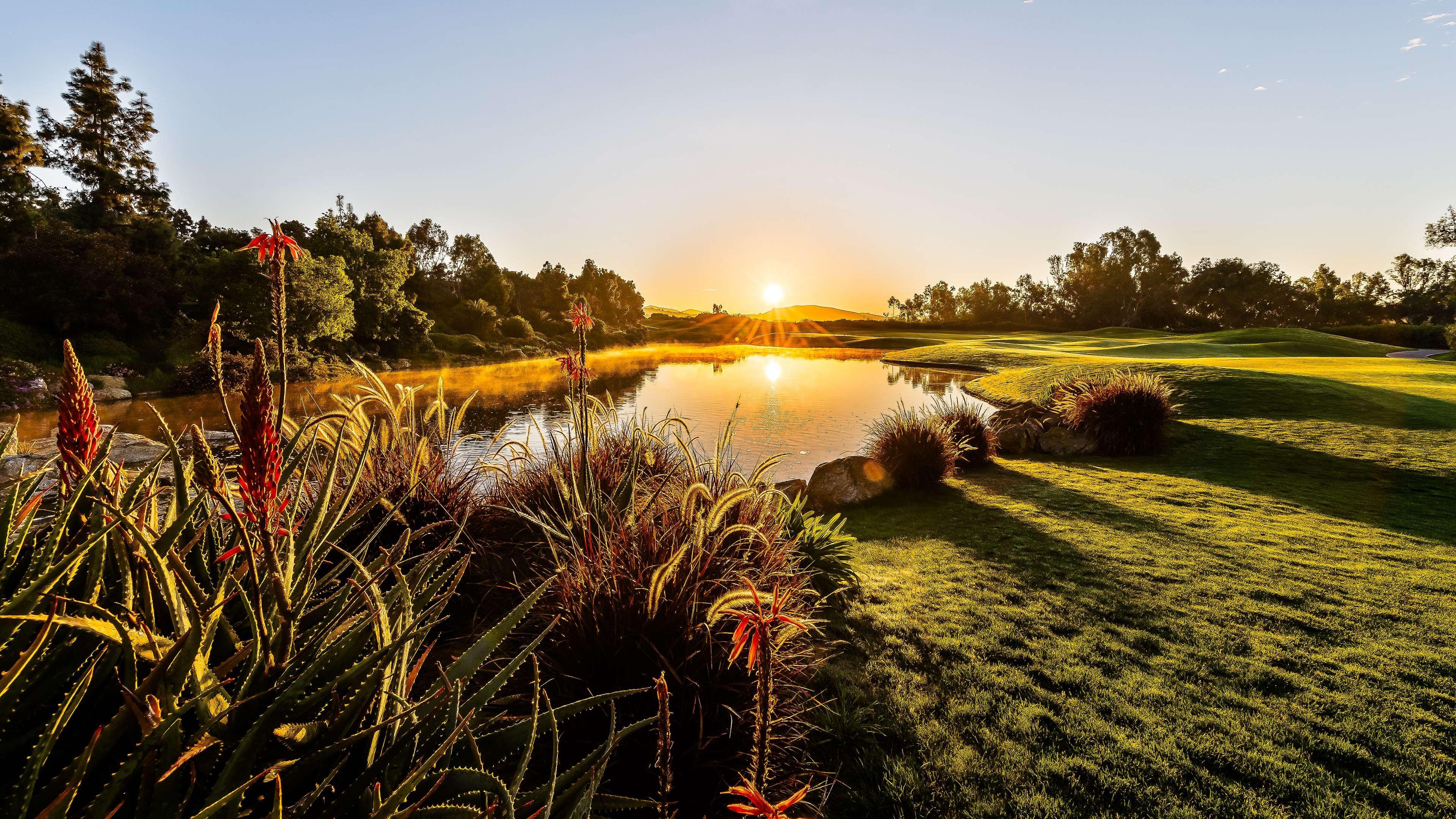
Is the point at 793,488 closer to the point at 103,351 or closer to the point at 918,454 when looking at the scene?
the point at 918,454

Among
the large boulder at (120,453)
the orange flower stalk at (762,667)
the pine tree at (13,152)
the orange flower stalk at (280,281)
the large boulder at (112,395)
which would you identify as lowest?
the large boulder at (120,453)

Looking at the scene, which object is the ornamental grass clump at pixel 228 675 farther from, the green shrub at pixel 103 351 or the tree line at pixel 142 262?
the green shrub at pixel 103 351

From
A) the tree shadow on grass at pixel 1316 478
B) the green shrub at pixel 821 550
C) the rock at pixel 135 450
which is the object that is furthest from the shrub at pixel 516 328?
the green shrub at pixel 821 550

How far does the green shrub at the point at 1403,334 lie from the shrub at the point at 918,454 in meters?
65.2

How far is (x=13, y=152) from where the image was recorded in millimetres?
29391

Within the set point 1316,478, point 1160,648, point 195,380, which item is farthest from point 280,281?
point 195,380

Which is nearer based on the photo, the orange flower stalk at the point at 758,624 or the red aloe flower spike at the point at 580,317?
the orange flower stalk at the point at 758,624

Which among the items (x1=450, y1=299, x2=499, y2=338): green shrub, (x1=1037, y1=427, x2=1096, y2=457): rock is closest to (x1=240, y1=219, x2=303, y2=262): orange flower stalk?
(x1=1037, y1=427, x2=1096, y2=457): rock

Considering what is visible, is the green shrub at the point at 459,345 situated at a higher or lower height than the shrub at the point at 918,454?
higher

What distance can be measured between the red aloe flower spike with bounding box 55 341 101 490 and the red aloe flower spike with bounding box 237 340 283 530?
51 cm

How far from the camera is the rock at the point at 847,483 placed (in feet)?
30.7

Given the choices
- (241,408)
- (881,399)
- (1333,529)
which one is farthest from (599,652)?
(881,399)

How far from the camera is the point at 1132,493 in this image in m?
8.68

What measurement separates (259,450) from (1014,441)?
13899mm
